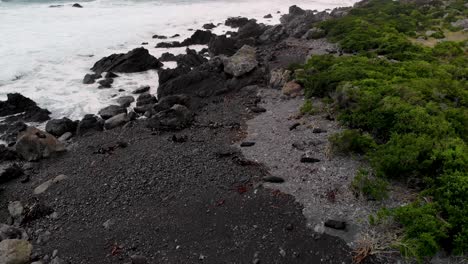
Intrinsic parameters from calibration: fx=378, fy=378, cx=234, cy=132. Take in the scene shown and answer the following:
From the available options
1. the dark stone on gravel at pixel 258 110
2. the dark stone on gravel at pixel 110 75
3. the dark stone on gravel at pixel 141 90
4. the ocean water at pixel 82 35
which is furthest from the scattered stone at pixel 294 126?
the dark stone on gravel at pixel 110 75

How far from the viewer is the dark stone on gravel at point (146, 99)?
20.3 m

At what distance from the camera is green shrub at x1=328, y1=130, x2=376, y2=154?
11.8 meters

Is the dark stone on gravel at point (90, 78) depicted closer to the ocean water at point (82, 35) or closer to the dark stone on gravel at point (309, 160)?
the ocean water at point (82, 35)

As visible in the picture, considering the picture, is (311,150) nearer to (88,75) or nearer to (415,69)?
(415,69)

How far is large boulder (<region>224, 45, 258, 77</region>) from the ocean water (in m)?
5.46

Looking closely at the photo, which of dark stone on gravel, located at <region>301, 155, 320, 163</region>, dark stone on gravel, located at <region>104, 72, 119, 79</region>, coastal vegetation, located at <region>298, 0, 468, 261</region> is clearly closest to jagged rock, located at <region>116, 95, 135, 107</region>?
dark stone on gravel, located at <region>104, 72, 119, 79</region>

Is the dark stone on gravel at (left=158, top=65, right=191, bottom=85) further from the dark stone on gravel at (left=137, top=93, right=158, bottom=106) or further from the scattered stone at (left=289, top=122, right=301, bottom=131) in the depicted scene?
the scattered stone at (left=289, top=122, right=301, bottom=131)

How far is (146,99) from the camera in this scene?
20625mm

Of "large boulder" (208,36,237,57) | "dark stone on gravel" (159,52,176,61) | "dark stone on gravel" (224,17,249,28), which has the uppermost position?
"dark stone on gravel" (224,17,249,28)

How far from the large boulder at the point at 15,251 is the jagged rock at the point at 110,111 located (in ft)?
31.9

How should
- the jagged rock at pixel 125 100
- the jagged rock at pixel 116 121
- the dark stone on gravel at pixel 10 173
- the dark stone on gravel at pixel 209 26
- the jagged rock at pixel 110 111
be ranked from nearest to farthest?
the dark stone on gravel at pixel 10 173 < the jagged rock at pixel 116 121 < the jagged rock at pixel 110 111 < the jagged rock at pixel 125 100 < the dark stone on gravel at pixel 209 26

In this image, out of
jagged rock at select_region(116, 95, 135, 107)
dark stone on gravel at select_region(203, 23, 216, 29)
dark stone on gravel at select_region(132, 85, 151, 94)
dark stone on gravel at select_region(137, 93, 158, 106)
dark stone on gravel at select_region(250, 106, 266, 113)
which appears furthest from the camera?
dark stone on gravel at select_region(203, 23, 216, 29)

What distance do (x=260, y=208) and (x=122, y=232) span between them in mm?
3756

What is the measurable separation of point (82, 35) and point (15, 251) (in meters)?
29.2
